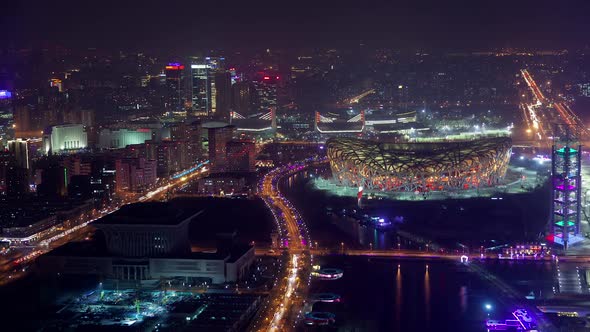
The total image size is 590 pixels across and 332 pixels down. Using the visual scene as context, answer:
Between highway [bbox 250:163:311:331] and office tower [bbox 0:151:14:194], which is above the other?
office tower [bbox 0:151:14:194]

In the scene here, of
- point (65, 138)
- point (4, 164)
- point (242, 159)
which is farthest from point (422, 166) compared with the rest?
point (65, 138)

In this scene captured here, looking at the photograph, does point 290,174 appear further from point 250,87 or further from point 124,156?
point 250,87

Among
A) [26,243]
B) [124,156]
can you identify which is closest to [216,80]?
[124,156]

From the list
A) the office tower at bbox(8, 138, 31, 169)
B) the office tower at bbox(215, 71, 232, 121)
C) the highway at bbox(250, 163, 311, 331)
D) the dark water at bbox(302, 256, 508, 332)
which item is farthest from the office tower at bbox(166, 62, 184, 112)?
the dark water at bbox(302, 256, 508, 332)

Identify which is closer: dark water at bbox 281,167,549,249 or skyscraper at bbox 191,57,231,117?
dark water at bbox 281,167,549,249

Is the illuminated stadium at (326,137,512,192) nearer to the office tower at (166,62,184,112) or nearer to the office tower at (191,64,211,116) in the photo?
the office tower at (191,64,211,116)

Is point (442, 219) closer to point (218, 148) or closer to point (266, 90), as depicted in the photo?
point (218, 148)
